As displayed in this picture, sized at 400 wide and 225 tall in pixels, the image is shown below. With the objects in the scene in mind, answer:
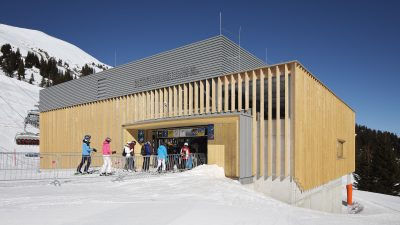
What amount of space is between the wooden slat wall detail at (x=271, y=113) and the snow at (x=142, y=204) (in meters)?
2.91

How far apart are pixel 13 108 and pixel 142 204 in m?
49.8

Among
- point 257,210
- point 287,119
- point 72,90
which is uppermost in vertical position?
point 72,90

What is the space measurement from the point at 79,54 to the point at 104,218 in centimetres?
17694

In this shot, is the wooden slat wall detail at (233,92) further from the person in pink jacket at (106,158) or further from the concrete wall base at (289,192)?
the person in pink jacket at (106,158)

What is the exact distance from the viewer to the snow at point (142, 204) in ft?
21.3

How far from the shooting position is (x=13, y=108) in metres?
49.0

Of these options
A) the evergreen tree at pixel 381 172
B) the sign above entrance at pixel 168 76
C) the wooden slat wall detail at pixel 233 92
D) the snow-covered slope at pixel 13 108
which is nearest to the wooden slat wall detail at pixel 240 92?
the wooden slat wall detail at pixel 233 92

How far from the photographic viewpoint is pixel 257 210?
8.26 meters

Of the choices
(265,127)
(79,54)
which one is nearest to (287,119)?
(265,127)

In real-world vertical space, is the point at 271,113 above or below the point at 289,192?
above

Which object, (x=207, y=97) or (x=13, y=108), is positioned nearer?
(x=207, y=97)

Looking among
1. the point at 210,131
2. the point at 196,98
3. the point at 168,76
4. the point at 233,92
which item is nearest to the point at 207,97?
the point at 196,98

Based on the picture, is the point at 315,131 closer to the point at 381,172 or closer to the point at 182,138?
the point at 182,138

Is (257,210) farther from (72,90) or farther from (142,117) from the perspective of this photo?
(72,90)
